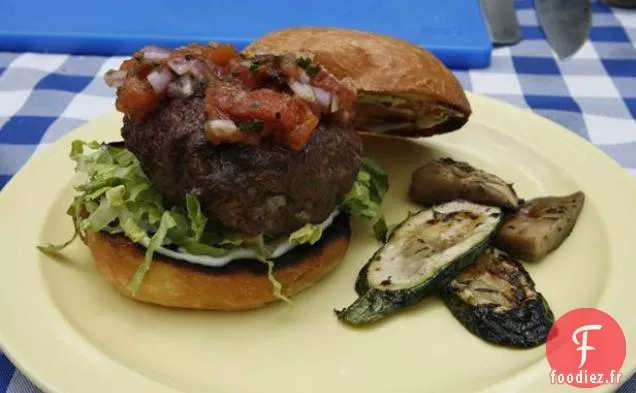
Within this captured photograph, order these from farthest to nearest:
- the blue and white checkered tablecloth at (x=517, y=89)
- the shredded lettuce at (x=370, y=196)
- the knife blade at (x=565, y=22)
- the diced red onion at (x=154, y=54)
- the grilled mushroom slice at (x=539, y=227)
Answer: the knife blade at (x=565, y=22)
the blue and white checkered tablecloth at (x=517, y=89)
the shredded lettuce at (x=370, y=196)
the grilled mushroom slice at (x=539, y=227)
the diced red onion at (x=154, y=54)

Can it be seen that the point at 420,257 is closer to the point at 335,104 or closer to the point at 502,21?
the point at 335,104

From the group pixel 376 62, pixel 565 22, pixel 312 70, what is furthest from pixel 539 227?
pixel 565 22

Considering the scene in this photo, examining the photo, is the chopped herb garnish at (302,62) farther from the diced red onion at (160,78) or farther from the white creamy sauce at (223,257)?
the white creamy sauce at (223,257)

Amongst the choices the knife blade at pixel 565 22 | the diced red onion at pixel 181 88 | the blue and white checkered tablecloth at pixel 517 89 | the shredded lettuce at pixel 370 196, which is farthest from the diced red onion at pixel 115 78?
the knife blade at pixel 565 22

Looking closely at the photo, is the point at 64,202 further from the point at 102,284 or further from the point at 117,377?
the point at 117,377

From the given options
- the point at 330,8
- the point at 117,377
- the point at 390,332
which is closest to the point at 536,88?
the point at 330,8

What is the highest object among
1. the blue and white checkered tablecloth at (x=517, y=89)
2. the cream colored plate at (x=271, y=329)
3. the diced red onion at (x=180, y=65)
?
the diced red onion at (x=180, y=65)

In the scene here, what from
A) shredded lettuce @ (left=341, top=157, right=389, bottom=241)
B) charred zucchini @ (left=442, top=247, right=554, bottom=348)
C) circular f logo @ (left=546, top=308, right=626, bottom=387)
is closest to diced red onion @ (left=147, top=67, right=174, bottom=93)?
shredded lettuce @ (left=341, top=157, right=389, bottom=241)
